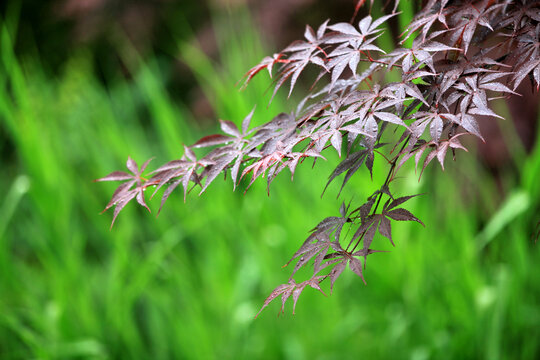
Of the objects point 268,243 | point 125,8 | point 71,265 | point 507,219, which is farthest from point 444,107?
point 125,8

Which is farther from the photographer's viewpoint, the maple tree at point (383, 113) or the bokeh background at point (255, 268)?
the bokeh background at point (255, 268)

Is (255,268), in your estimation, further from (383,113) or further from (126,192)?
(383,113)

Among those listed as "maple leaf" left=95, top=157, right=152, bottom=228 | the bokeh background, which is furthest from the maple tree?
the bokeh background

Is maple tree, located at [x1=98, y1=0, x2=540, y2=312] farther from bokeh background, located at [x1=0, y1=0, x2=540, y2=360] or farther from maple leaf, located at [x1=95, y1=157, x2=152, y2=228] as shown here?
bokeh background, located at [x1=0, y1=0, x2=540, y2=360]

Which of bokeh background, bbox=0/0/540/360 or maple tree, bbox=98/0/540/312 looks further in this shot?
bokeh background, bbox=0/0/540/360

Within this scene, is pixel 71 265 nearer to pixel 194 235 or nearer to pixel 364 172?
pixel 194 235

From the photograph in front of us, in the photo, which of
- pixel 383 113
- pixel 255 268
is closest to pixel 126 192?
pixel 383 113

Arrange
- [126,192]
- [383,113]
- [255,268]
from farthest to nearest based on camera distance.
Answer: [255,268], [126,192], [383,113]

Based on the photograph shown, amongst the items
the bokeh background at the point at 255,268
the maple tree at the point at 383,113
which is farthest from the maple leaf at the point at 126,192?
the bokeh background at the point at 255,268

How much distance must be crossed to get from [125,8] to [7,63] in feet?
4.89

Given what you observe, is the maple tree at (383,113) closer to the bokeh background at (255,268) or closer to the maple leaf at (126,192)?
the maple leaf at (126,192)

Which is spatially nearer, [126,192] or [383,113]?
[383,113]

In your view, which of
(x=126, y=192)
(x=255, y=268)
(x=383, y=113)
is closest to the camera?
(x=383, y=113)

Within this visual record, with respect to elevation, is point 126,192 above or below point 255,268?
above
